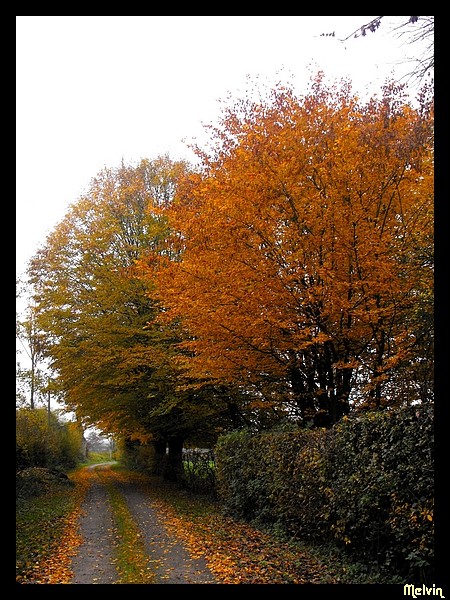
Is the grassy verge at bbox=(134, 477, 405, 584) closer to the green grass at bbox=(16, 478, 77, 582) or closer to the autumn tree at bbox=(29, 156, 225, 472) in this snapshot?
the green grass at bbox=(16, 478, 77, 582)

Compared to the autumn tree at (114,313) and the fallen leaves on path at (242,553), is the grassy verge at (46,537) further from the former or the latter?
the autumn tree at (114,313)

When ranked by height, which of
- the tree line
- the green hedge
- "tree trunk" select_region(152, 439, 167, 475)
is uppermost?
the tree line

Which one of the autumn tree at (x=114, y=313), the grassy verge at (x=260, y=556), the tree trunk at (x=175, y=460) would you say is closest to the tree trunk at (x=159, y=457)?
the tree trunk at (x=175, y=460)

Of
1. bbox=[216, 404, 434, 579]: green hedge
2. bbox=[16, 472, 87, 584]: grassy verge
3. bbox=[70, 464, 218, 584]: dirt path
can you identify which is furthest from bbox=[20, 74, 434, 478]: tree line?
bbox=[16, 472, 87, 584]: grassy verge

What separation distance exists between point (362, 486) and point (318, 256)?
4.49 metres

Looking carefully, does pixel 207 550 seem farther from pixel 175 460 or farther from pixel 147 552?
pixel 175 460

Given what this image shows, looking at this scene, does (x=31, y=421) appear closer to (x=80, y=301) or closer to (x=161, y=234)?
(x=80, y=301)

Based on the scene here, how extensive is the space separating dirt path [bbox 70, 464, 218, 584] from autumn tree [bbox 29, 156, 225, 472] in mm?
4147

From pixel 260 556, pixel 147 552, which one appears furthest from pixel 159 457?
pixel 260 556

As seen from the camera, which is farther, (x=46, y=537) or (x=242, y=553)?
(x=46, y=537)

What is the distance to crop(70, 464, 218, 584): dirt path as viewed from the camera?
7.23 metres

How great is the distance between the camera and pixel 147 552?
8820 mm
